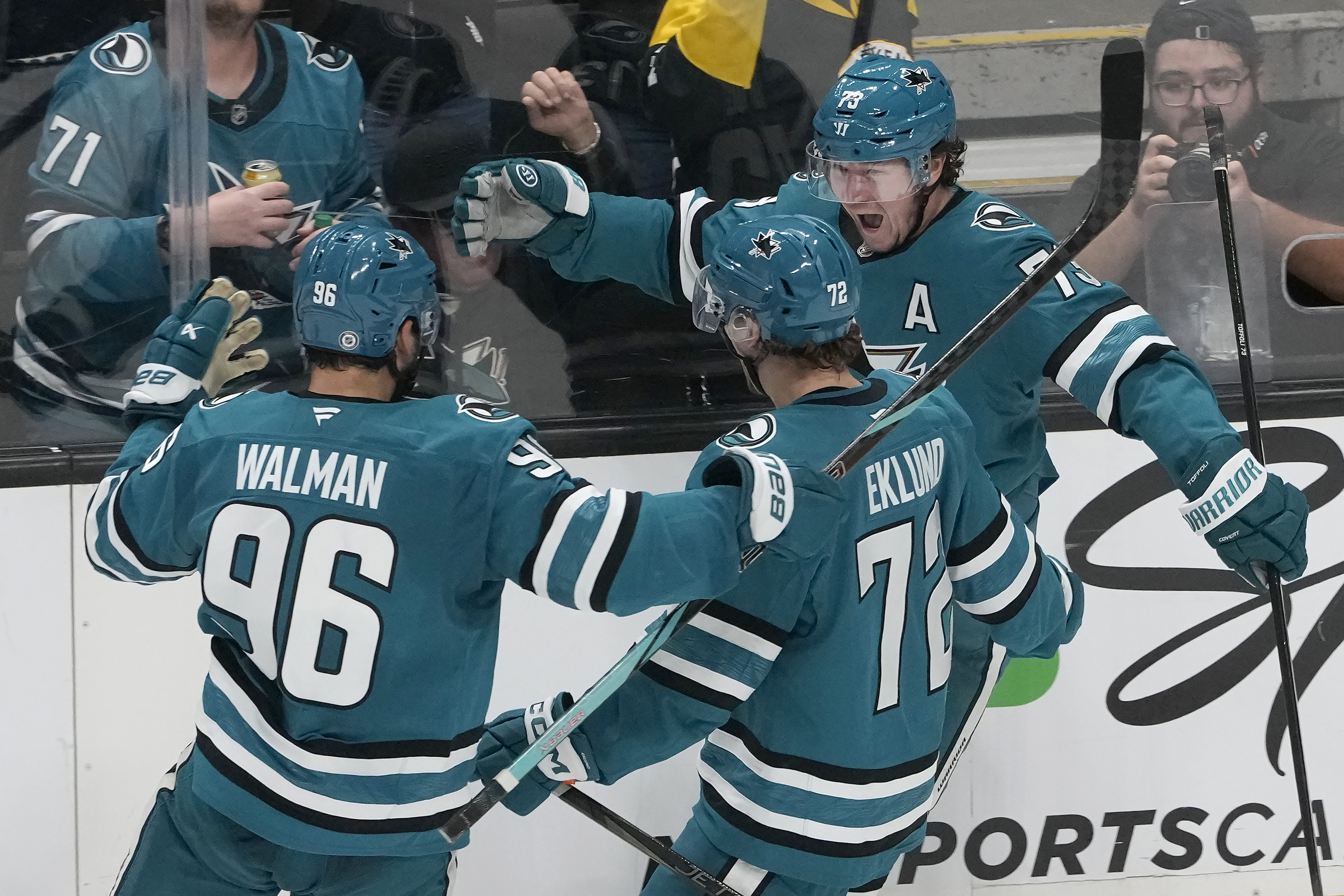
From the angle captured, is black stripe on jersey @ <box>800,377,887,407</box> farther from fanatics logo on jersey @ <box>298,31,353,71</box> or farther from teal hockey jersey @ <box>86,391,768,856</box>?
fanatics logo on jersey @ <box>298,31,353,71</box>

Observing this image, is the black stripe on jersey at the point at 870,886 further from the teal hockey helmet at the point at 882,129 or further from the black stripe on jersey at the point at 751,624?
the teal hockey helmet at the point at 882,129

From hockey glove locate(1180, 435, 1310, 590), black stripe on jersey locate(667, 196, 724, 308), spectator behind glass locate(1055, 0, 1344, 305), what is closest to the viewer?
hockey glove locate(1180, 435, 1310, 590)

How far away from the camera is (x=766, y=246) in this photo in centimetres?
200

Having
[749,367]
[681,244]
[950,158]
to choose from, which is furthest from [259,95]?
[950,158]

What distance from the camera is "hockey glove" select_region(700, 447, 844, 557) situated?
5.96ft

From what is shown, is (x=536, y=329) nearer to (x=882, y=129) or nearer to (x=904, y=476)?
(x=882, y=129)

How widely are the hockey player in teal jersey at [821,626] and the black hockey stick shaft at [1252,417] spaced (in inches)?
21.0

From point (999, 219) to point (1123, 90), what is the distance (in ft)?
0.94

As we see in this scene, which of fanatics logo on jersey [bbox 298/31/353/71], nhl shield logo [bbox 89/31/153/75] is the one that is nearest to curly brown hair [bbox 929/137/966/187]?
fanatics logo on jersey [bbox 298/31/353/71]

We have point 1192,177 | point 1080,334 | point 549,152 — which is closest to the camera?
point 1080,334

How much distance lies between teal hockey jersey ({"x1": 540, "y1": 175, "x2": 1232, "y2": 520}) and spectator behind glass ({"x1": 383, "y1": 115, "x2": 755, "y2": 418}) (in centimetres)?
31

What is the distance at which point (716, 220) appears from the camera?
251cm

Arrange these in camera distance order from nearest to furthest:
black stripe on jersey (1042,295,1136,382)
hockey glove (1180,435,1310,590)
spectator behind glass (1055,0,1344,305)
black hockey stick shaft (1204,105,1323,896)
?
1. hockey glove (1180,435,1310,590)
2. black stripe on jersey (1042,295,1136,382)
3. black hockey stick shaft (1204,105,1323,896)
4. spectator behind glass (1055,0,1344,305)

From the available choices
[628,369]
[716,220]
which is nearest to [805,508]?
[716,220]
